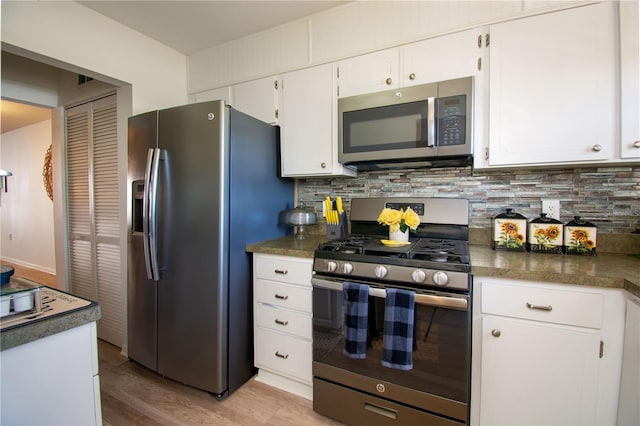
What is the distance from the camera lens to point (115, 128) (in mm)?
2312

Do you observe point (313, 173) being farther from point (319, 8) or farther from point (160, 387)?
point (160, 387)

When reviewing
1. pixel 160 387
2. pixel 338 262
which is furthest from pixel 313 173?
pixel 160 387

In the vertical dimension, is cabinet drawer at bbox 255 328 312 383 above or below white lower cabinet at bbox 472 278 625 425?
below

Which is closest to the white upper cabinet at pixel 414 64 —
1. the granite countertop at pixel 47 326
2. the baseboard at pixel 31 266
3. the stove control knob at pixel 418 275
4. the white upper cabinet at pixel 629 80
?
the white upper cabinet at pixel 629 80

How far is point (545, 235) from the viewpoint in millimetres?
1559

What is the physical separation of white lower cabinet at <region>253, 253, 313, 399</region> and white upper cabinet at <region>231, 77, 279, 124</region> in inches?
43.5

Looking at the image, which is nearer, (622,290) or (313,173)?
(622,290)

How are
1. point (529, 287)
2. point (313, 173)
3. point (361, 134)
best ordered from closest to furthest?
point (529, 287), point (361, 134), point (313, 173)

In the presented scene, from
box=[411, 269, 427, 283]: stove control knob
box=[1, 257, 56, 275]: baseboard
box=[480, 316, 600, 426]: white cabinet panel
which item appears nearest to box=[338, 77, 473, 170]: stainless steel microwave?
box=[411, 269, 427, 283]: stove control knob

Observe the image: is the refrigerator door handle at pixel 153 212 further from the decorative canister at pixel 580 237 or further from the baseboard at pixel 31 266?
the baseboard at pixel 31 266

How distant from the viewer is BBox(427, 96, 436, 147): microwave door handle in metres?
1.60

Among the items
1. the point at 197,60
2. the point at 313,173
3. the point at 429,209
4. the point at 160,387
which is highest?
the point at 197,60

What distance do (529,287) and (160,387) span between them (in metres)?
2.23

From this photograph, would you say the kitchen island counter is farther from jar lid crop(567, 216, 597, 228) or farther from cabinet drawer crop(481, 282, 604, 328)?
jar lid crop(567, 216, 597, 228)
